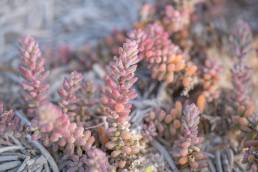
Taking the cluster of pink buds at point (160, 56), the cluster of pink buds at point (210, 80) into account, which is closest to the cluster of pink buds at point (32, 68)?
the cluster of pink buds at point (160, 56)

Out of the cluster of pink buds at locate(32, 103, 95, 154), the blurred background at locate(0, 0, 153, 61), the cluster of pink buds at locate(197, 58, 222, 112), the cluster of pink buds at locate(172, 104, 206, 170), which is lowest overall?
the cluster of pink buds at locate(172, 104, 206, 170)

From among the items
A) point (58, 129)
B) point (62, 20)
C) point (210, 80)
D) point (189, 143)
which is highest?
point (62, 20)

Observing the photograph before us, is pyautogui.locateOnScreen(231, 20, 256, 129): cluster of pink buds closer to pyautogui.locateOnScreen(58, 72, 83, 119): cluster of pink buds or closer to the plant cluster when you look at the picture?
the plant cluster

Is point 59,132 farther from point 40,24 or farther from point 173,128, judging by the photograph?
point 40,24

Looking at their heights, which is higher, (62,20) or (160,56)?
(62,20)

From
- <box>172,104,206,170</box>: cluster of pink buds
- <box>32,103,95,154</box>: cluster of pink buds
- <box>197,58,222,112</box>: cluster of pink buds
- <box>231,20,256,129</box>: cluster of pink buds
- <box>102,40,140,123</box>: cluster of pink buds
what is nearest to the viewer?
<box>32,103,95,154</box>: cluster of pink buds

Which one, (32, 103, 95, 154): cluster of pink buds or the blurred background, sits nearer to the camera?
(32, 103, 95, 154): cluster of pink buds

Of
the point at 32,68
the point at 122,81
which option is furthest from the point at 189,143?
the point at 32,68

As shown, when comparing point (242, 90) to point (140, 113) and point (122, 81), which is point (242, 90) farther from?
point (122, 81)

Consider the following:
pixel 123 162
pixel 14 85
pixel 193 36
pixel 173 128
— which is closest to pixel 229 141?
pixel 173 128

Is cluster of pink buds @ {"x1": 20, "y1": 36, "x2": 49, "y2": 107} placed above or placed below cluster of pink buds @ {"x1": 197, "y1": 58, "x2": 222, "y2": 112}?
above

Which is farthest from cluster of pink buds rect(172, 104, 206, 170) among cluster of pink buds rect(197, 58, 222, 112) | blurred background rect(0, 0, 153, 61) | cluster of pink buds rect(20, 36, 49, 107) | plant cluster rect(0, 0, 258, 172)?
blurred background rect(0, 0, 153, 61)
